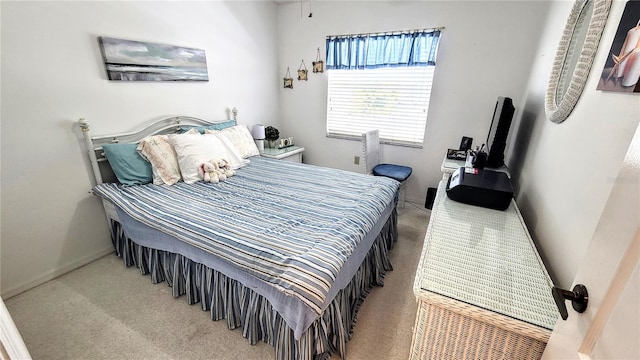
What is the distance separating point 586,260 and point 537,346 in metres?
0.39

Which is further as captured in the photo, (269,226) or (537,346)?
(269,226)

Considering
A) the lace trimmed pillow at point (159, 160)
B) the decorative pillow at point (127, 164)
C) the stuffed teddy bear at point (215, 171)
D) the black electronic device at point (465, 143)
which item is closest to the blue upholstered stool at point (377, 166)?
the black electronic device at point (465, 143)

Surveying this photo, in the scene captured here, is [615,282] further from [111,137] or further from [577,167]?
[111,137]

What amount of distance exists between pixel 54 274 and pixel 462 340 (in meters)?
2.85

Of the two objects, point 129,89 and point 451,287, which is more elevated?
point 129,89

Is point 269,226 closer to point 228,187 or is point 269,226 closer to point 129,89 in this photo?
point 228,187

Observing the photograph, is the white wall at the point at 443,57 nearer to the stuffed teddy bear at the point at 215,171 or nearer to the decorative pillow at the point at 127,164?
the stuffed teddy bear at the point at 215,171

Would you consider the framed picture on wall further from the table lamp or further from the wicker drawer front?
the table lamp

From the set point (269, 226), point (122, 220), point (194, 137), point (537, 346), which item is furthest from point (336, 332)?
point (194, 137)

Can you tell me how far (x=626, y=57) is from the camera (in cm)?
89

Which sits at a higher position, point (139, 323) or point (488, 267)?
point (488, 267)

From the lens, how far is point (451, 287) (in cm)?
95

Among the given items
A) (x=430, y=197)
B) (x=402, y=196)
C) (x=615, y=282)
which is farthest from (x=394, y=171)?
(x=615, y=282)

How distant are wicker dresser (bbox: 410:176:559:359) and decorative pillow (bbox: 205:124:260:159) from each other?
2330 millimetres
